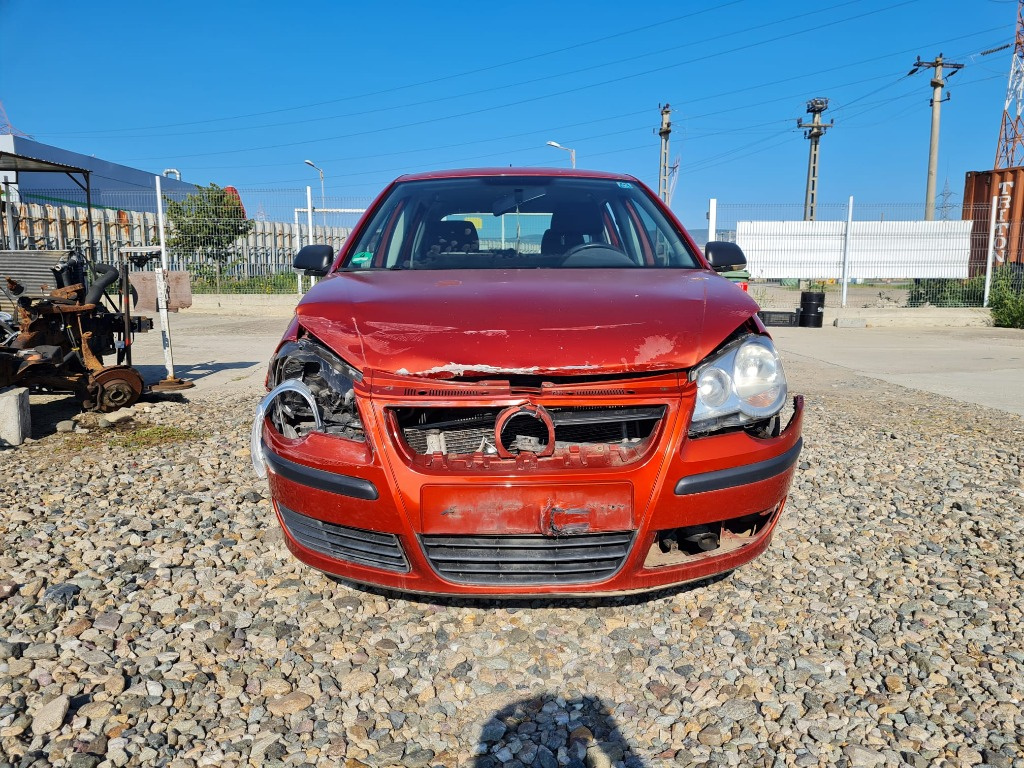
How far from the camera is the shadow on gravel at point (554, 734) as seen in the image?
1878mm

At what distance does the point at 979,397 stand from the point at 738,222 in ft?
30.6

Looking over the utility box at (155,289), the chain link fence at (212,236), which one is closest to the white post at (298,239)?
the chain link fence at (212,236)

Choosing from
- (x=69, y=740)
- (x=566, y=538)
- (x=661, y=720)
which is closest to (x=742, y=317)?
(x=566, y=538)

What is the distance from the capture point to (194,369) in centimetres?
841

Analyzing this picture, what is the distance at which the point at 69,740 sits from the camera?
1.91m

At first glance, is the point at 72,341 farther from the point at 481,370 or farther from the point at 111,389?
the point at 481,370

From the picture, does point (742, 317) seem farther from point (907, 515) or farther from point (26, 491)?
point (26, 491)

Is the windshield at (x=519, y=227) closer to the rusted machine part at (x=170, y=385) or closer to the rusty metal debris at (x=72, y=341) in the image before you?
the rusty metal debris at (x=72, y=341)

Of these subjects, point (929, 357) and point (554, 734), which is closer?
point (554, 734)

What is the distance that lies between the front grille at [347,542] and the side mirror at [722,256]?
80.9 inches

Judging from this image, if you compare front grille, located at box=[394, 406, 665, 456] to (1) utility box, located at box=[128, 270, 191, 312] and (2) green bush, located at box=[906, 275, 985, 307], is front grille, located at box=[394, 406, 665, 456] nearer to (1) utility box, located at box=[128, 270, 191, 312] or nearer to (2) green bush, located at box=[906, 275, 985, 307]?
(1) utility box, located at box=[128, 270, 191, 312]

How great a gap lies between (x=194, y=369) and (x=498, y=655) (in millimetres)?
7055

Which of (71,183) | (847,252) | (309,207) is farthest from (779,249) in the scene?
(71,183)

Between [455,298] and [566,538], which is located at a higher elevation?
[455,298]
